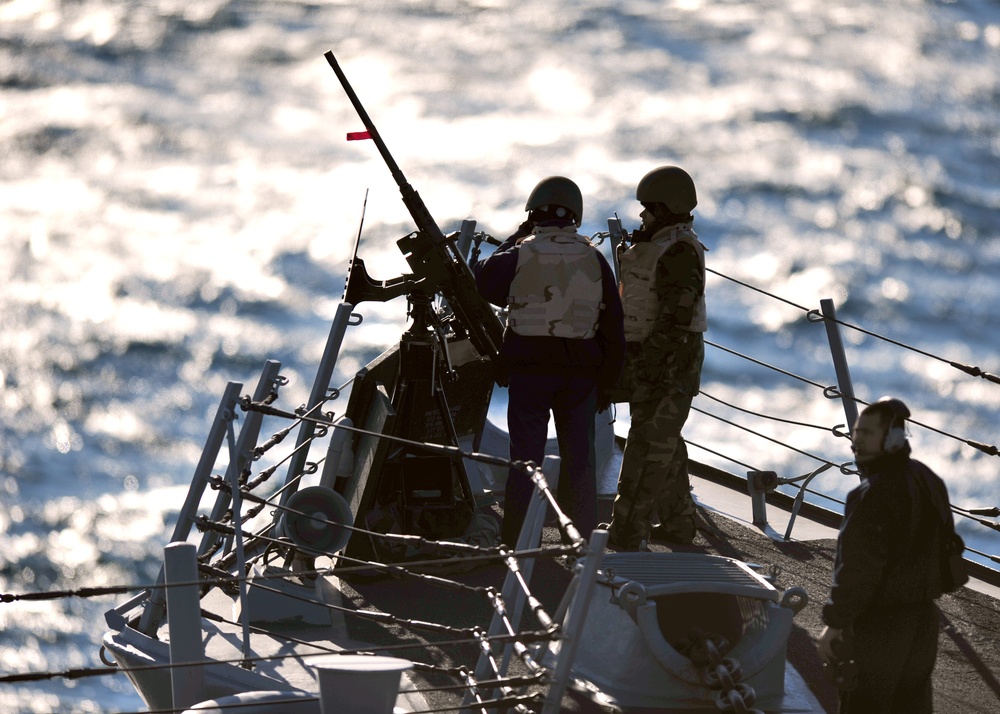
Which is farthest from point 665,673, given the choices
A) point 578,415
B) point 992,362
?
point 992,362

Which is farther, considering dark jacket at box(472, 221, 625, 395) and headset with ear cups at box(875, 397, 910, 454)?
dark jacket at box(472, 221, 625, 395)

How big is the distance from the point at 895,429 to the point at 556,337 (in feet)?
7.50

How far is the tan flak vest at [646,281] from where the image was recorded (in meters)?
7.62

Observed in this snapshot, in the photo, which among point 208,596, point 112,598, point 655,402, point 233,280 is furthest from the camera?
point 233,280

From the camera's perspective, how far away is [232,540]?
24.6 feet

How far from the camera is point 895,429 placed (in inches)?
A: 205

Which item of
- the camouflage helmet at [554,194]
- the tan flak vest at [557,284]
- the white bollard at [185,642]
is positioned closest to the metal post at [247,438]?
the white bollard at [185,642]

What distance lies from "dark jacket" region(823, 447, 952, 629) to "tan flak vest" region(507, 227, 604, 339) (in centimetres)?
217

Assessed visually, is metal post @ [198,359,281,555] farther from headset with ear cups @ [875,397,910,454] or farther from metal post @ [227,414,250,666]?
headset with ear cups @ [875,397,910,454]

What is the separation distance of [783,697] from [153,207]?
118 feet

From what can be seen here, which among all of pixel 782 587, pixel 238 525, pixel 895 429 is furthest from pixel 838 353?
pixel 238 525

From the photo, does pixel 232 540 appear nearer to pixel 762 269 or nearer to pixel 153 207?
pixel 762 269

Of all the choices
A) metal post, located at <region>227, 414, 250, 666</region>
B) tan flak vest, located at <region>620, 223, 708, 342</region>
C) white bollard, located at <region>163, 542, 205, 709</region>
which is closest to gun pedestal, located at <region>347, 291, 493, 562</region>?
tan flak vest, located at <region>620, 223, 708, 342</region>

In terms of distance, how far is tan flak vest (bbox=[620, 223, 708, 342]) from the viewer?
762 cm
